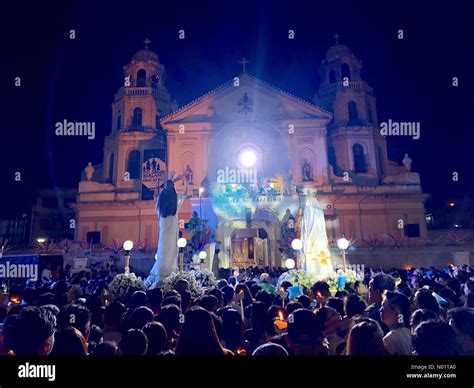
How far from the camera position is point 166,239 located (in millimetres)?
12359

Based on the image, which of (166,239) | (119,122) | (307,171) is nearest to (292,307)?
(166,239)

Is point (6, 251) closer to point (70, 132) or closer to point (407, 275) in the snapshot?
point (70, 132)

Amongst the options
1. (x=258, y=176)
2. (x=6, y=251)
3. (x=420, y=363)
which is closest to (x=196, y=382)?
(x=420, y=363)

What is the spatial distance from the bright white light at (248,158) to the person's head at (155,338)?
28.5 metres

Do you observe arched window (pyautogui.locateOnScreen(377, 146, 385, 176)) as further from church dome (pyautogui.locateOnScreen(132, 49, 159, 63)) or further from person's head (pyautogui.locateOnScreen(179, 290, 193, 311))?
person's head (pyautogui.locateOnScreen(179, 290, 193, 311))

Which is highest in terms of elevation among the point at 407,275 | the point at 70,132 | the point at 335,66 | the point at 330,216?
the point at 335,66

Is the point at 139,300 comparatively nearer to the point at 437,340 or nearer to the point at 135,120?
the point at 437,340

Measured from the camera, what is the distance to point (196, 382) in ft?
12.5

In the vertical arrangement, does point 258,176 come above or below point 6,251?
above

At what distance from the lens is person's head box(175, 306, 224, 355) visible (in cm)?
368

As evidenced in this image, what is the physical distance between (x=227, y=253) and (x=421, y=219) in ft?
58.6

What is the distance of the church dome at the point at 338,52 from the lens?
36.2 m

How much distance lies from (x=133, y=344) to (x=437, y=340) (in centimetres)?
313

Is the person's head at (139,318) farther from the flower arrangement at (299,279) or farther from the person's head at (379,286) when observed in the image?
the flower arrangement at (299,279)
